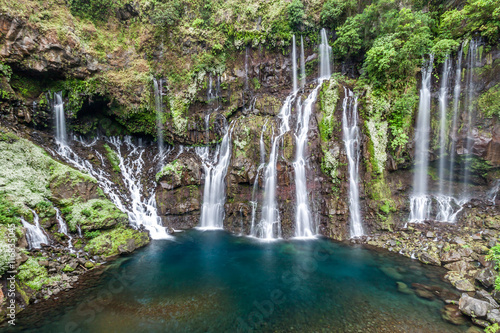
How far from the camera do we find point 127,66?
16672mm

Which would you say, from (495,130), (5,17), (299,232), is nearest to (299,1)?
(495,130)

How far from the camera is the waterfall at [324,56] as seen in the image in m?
18.2

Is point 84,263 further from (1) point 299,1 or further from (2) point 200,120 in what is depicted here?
(1) point 299,1

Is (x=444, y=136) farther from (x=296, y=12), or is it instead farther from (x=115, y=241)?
(x=115, y=241)

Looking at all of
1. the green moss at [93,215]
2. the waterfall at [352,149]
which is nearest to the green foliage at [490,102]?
the waterfall at [352,149]

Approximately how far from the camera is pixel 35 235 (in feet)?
29.7

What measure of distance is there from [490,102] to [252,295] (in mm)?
15493

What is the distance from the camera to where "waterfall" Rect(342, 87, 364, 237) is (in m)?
12.9

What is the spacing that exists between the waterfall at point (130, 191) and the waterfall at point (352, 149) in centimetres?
1135

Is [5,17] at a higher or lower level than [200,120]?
higher

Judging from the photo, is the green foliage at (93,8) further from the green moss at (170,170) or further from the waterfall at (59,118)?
the green moss at (170,170)

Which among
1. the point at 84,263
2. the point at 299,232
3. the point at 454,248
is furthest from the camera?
the point at 299,232

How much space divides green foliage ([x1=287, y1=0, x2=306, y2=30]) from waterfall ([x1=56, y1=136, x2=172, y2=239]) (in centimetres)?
1682

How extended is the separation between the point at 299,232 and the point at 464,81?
12675 mm
